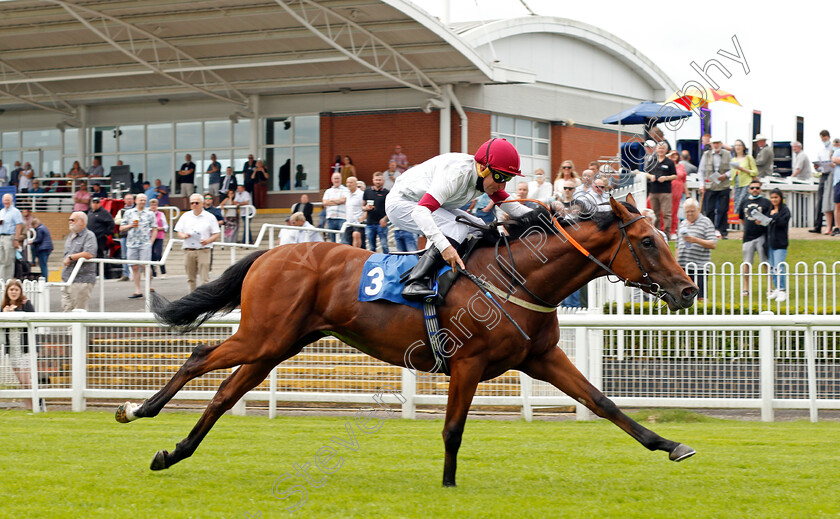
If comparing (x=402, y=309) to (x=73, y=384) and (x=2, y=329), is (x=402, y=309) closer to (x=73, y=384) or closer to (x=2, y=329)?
(x=73, y=384)

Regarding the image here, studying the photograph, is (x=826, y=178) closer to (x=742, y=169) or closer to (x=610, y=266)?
(x=742, y=169)

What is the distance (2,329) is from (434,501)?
Result: 5.84 metres

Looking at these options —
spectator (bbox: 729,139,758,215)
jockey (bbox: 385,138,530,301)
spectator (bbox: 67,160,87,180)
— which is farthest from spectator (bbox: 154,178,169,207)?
jockey (bbox: 385,138,530,301)

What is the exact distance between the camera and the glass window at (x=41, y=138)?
27.2 metres

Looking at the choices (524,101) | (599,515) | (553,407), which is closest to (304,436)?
(553,407)

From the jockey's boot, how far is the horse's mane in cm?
44

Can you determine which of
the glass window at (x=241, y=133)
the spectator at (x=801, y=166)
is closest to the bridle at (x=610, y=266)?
the spectator at (x=801, y=166)

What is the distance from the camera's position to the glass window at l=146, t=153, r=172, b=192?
2577 centimetres

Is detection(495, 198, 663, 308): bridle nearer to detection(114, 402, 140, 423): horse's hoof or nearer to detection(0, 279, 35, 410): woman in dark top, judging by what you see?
detection(114, 402, 140, 423): horse's hoof

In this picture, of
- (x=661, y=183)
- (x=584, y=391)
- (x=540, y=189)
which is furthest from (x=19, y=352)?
(x=661, y=183)

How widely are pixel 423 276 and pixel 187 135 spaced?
21662mm

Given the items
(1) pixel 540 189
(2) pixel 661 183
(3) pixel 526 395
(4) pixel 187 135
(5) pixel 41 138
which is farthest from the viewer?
(5) pixel 41 138

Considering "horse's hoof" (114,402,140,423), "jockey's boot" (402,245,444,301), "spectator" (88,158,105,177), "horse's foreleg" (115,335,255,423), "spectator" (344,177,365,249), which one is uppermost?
"spectator" (88,158,105,177)

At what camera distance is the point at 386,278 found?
5336 millimetres
